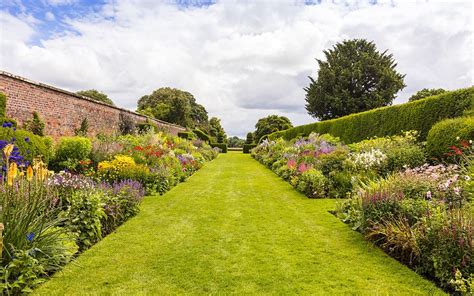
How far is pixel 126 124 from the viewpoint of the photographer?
18.6m

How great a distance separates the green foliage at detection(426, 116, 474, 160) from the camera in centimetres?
688

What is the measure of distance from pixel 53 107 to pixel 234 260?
10.9 meters

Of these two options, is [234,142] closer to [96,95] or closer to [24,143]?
[96,95]

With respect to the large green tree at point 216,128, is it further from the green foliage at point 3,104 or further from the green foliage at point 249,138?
the green foliage at point 3,104

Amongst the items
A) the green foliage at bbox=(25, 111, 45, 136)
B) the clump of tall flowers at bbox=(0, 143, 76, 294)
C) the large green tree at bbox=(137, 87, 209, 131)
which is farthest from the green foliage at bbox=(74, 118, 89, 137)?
the large green tree at bbox=(137, 87, 209, 131)

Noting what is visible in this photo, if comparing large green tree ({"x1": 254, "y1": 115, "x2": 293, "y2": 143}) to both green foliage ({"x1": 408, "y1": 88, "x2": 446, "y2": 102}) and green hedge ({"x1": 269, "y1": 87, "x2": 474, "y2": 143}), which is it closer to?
green foliage ({"x1": 408, "y1": 88, "x2": 446, "y2": 102})

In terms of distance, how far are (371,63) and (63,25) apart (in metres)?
32.1

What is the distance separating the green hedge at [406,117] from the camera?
28.7 ft

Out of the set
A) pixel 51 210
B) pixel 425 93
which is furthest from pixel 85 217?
pixel 425 93

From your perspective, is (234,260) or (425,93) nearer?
(234,260)

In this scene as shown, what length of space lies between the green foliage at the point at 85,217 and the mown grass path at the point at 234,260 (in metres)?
0.19

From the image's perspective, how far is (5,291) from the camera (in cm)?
291

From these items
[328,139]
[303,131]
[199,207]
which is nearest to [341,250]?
[199,207]

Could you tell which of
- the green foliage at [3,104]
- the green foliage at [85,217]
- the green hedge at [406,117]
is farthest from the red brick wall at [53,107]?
the green hedge at [406,117]
